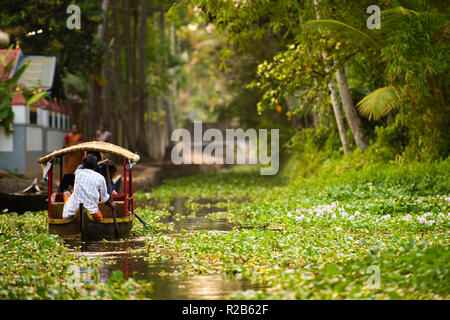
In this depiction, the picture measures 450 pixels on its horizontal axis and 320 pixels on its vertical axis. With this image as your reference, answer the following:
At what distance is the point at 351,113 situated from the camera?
961 inches

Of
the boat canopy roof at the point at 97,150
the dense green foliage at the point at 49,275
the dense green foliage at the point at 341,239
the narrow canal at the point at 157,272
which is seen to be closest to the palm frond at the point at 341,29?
the dense green foliage at the point at 341,239

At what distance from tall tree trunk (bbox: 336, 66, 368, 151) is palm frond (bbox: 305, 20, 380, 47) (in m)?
3.29

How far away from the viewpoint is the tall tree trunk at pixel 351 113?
2394cm

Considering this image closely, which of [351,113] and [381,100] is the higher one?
[381,100]

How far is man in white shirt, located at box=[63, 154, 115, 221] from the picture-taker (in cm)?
1517

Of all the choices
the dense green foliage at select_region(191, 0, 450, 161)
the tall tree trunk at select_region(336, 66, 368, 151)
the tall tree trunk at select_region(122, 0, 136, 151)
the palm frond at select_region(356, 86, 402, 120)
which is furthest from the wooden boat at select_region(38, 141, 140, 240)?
the tall tree trunk at select_region(122, 0, 136, 151)

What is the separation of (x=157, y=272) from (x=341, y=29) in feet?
35.2

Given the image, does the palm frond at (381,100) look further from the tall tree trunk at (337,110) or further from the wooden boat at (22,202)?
the wooden boat at (22,202)

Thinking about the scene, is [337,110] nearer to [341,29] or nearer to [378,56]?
[378,56]

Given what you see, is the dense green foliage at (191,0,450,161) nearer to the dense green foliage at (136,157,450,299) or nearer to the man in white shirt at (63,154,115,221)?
the dense green foliage at (136,157,450,299)

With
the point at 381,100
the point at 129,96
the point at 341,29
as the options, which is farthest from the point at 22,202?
the point at 129,96
